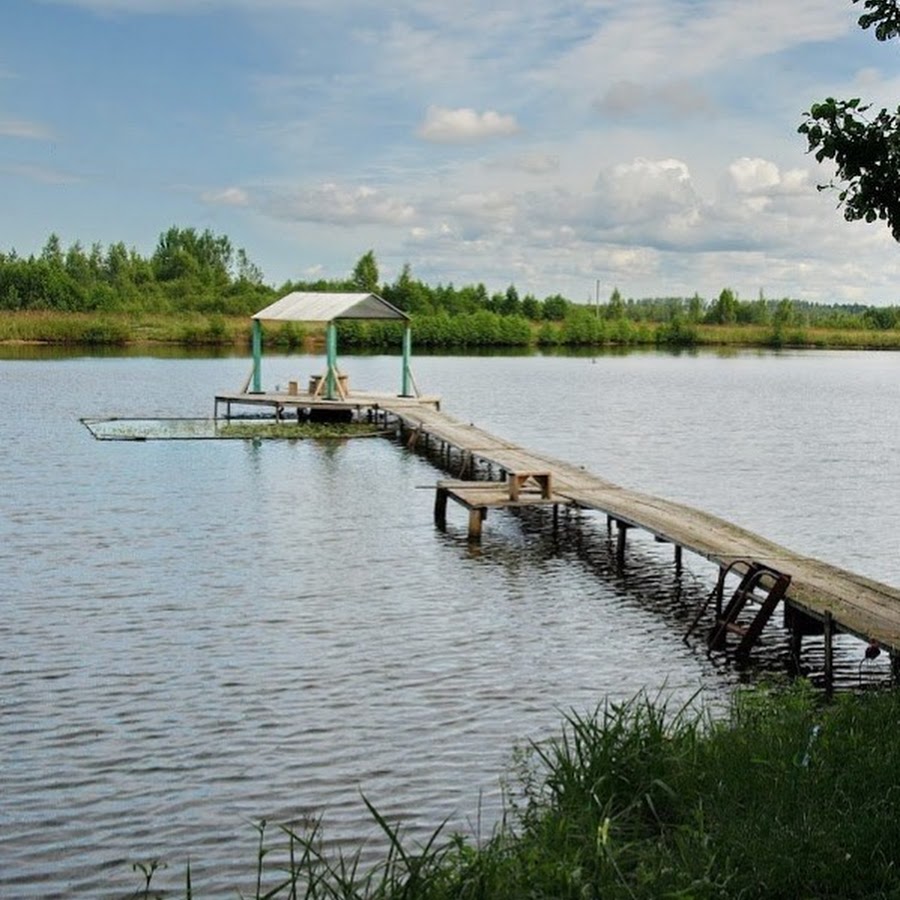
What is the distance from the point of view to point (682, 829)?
248 inches

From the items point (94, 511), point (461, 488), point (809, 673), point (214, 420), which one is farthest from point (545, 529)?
point (214, 420)

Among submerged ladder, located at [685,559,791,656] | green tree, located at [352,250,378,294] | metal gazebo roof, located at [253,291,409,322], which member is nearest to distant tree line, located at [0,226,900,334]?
green tree, located at [352,250,378,294]

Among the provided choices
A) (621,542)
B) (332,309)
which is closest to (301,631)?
(621,542)

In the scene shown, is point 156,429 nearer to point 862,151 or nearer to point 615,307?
point 862,151

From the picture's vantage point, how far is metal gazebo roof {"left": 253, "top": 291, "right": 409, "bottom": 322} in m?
34.7

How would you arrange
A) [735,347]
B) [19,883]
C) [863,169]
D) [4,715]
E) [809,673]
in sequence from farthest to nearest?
1. [735,347]
2. [809,673]
3. [4,715]
4. [863,169]
5. [19,883]

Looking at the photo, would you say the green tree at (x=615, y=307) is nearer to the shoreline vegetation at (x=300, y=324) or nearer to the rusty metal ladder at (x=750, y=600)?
the shoreline vegetation at (x=300, y=324)

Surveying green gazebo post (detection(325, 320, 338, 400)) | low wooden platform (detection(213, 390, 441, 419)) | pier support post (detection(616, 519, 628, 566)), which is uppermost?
green gazebo post (detection(325, 320, 338, 400))

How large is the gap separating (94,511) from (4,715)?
33.5 feet

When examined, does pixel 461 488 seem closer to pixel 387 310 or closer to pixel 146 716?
pixel 146 716

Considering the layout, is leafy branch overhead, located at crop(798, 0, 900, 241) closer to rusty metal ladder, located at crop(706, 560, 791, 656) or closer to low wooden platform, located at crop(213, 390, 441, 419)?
rusty metal ladder, located at crop(706, 560, 791, 656)

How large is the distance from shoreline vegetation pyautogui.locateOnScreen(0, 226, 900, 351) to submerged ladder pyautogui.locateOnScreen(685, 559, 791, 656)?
69.7 meters

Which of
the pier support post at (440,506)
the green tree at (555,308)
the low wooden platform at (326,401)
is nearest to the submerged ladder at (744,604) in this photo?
the pier support post at (440,506)

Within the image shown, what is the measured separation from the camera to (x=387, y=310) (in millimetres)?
35375
